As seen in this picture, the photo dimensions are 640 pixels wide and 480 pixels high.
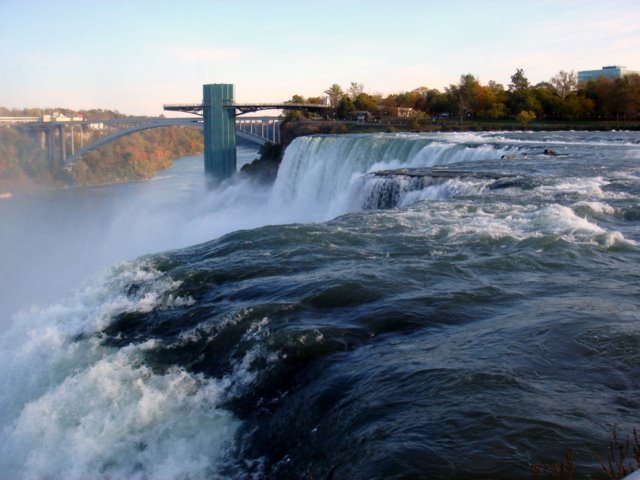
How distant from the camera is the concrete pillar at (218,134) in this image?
3659 centimetres

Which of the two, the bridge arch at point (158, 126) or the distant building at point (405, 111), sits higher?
the distant building at point (405, 111)

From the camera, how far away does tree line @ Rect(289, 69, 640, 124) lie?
115 ft

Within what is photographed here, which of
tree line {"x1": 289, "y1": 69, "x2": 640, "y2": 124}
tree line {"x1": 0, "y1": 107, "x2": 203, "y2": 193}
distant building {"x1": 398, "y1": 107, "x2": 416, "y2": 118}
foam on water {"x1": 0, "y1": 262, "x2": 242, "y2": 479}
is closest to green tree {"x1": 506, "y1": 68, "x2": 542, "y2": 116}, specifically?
tree line {"x1": 289, "y1": 69, "x2": 640, "y2": 124}

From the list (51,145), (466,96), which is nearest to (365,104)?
(466,96)

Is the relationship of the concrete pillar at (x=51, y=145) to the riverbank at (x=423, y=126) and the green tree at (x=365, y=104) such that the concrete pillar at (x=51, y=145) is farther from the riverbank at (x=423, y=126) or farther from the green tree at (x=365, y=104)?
the green tree at (x=365, y=104)

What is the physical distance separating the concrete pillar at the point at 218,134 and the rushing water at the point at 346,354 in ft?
89.6

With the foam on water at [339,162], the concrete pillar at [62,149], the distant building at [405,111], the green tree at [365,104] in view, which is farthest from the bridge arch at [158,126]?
the foam on water at [339,162]

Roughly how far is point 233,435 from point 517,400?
1834 millimetres

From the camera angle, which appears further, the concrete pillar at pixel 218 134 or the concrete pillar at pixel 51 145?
the concrete pillar at pixel 51 145

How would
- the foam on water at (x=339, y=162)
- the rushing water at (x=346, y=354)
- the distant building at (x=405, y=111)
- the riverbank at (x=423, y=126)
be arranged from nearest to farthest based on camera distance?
the rushing water at (x=346, y=354) → the foam on water at (x=339, y=162) → the riverbank at (x=423, y=126) → the distant building at (x=405, y=111)

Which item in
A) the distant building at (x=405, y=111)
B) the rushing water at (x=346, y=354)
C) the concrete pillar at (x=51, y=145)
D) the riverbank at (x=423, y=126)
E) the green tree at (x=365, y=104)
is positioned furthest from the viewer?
the distant building at (x=405, y=111)

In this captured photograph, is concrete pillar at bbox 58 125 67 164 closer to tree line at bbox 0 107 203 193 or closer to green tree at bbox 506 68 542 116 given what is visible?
tree line at bbox 0 107 203 193

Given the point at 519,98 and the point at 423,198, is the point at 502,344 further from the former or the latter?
the point at 519,98

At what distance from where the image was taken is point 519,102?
38469 millimetres
